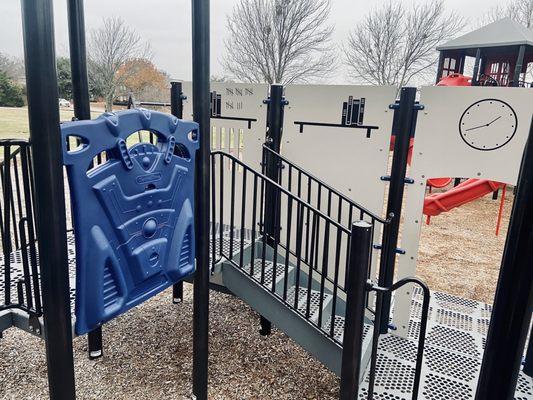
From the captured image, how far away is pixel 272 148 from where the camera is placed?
11.7ft

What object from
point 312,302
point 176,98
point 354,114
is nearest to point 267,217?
point 312,302

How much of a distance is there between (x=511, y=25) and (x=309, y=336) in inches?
414

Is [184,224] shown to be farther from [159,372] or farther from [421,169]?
[421,169]

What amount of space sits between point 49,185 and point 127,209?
0.43m

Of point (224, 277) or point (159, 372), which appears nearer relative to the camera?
point (159, 372)

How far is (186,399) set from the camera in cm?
261

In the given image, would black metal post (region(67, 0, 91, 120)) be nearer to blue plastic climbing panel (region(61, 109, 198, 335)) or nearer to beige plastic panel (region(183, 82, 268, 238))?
blue plastic climbing panel (region(61, 109, 198, 335))

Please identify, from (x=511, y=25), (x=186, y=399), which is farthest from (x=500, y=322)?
(x=511, y=25)

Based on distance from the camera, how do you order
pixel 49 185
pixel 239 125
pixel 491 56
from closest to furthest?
pixel 49 185, pixel 239 125, pixel 491 56

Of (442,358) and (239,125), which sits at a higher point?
(239,125)

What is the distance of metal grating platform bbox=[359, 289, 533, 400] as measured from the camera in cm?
263

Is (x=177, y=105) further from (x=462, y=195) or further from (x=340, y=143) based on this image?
(x=462, y=195)

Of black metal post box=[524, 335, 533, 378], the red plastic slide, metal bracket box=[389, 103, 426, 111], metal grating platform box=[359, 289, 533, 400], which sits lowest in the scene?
metal grating platform box=[359, 289, 533, 400]

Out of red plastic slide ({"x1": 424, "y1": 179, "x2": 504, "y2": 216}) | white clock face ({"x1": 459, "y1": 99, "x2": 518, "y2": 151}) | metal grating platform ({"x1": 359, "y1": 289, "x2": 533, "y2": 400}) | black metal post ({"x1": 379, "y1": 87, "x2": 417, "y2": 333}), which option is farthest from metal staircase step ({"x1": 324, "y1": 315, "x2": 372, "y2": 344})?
red plastic slide ({"x1": 424, "y1": 179, "x2": 504, "y2": 216})
